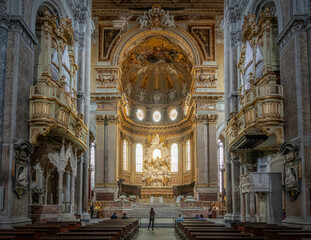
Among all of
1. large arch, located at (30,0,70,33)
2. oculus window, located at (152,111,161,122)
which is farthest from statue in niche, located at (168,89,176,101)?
large arch, located at (30,0,70,33)

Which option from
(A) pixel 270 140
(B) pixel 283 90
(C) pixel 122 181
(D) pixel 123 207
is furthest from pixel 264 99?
(C) pixel 122 181

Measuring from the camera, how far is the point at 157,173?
137ft

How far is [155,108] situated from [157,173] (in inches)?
289

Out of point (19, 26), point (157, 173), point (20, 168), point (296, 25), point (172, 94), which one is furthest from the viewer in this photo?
point (172, 94)

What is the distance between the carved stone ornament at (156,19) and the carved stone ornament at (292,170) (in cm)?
2320

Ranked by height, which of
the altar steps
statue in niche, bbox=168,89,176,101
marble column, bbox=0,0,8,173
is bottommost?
the altar steps

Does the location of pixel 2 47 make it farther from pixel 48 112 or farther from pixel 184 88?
pixel 184 88

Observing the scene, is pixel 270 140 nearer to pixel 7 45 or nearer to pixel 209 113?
pixel 7 45

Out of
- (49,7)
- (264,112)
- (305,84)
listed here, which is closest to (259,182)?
(264,112)

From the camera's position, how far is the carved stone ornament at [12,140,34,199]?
14.2 meters

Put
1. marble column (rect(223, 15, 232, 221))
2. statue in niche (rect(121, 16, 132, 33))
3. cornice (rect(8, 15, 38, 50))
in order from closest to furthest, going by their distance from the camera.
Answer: cornice (rect(8, 15, 38, 50)) < marble column (rect(223, 15, 232, 221)) < statue in niche (rect(121, 16, 132, 33))

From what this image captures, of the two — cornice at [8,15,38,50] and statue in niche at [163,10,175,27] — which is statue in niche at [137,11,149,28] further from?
cornice at [8,15,38,50]

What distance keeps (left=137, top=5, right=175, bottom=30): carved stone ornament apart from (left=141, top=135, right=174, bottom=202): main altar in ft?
39.2

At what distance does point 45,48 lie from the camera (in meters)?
17.8
